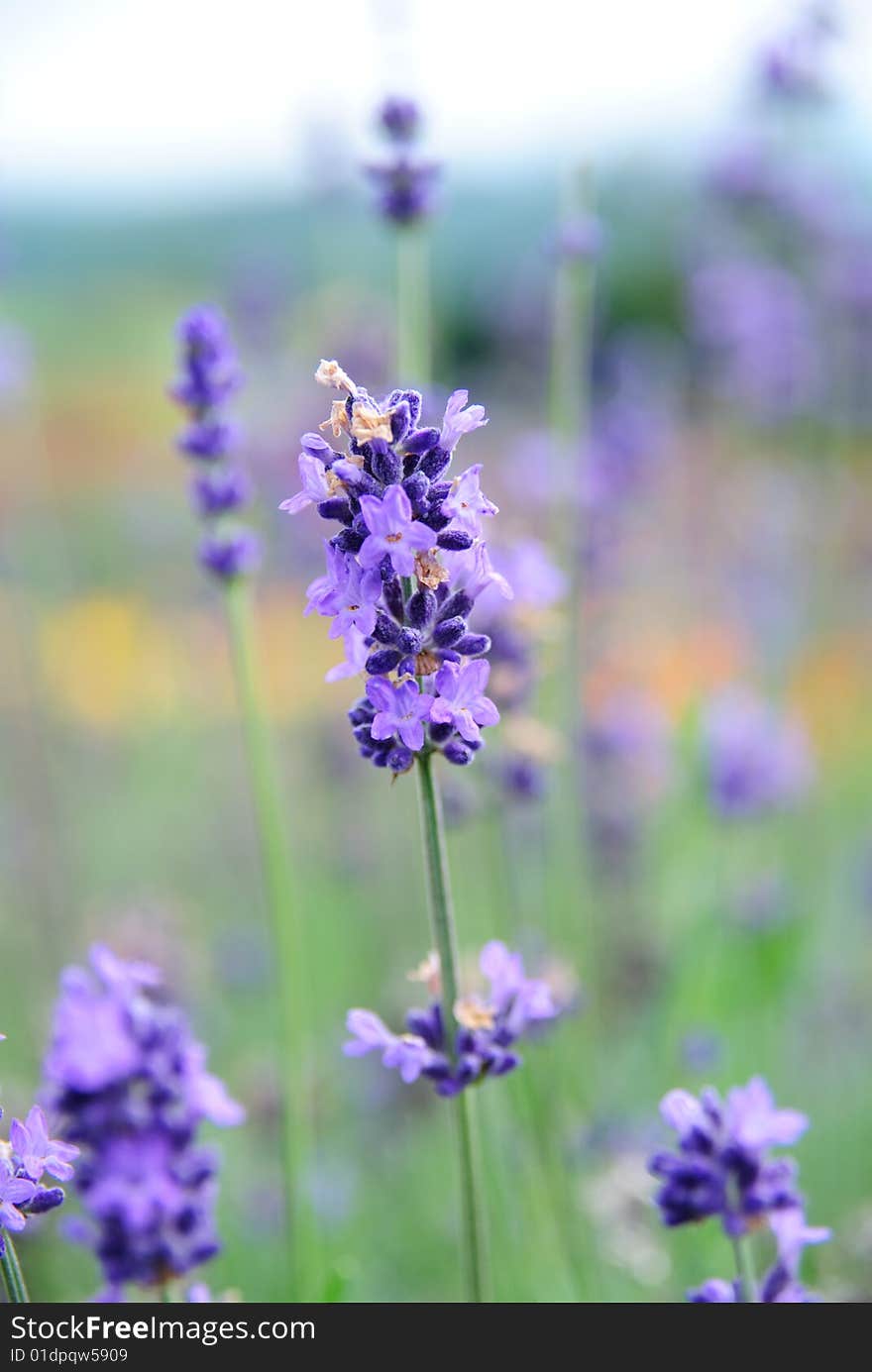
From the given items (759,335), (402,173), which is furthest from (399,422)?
(759,335)

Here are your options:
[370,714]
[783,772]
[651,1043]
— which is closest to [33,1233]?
[370,714]

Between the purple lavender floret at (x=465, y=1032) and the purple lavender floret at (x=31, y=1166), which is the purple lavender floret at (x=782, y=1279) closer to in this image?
the purple lavender floret at (x=465, y=1032)

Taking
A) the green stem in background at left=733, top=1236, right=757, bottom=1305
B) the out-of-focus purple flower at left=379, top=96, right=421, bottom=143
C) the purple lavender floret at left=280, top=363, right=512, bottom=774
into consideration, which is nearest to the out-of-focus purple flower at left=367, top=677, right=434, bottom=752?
the purple lavender floret at left=280, top=363, right=512, bottom=774

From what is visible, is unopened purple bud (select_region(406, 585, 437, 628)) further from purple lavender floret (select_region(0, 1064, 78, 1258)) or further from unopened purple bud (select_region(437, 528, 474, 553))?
purple lavender floret (select_region(0, 1064, 78, 1258))

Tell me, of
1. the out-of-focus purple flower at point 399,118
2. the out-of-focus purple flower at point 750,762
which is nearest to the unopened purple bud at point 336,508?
the out-of-focus purple flower at point 399,118

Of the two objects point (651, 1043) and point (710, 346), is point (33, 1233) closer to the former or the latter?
point (651, 1043)
